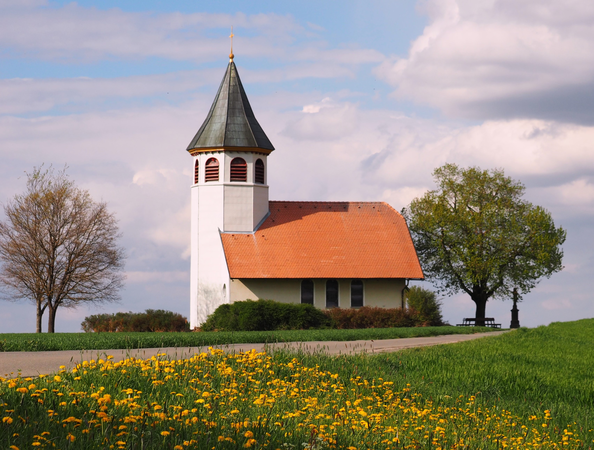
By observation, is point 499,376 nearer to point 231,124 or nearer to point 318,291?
point 318,291

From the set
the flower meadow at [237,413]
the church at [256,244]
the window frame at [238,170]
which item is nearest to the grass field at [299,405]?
the flower meadow at [237,413]

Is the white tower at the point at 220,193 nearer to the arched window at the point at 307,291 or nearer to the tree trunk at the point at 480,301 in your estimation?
the arched window at the point at 307,291

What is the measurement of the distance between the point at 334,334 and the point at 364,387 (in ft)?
49.4

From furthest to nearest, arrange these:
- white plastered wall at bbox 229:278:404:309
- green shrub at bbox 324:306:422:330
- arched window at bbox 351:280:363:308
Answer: arched window at bbox 351:280:363:308, white plastered wall at bbox 229:278:404:309, green shrub at bbox 324:306:422:330

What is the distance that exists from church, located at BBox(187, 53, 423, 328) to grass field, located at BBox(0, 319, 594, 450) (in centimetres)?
2274

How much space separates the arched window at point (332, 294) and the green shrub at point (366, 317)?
7.86ft

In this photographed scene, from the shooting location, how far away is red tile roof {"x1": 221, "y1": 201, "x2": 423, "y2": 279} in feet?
128

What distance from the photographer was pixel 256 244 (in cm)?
3991

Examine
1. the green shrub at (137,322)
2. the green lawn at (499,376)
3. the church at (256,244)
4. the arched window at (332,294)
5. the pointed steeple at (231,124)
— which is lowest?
the green lawn at (499,376)

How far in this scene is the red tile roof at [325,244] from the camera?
128 feet

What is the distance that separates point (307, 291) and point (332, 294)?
59.7 inches

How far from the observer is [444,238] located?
1879 inches

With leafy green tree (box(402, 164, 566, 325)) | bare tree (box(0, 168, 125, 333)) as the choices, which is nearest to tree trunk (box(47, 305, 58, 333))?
bare tree (box(0, 168, 125, 333))

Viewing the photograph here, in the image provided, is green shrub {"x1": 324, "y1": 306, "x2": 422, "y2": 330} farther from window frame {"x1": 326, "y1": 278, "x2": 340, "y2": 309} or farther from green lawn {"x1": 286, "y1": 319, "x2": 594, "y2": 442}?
green lawn {"x1": 286, "y1": 319, "x2": 594, "y2": 442}
